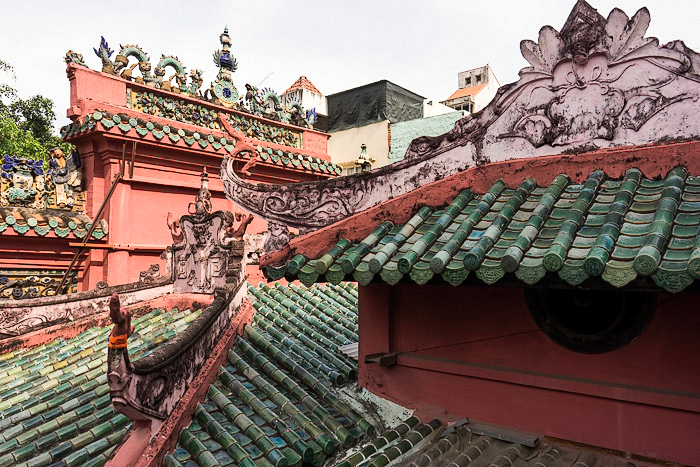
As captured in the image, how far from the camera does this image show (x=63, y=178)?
38.8 feet

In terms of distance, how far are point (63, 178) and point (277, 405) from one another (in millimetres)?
9392

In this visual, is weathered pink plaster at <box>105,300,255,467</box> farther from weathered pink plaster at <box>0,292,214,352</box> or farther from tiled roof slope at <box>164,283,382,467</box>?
weathered pink plaster at <box>0,292,214,352</box>

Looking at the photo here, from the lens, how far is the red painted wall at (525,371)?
3.93 m

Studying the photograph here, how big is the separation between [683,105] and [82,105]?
456 inches

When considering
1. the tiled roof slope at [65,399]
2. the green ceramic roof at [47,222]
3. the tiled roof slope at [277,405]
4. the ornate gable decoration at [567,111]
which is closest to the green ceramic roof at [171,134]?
the green ceramic roof at [47,222]

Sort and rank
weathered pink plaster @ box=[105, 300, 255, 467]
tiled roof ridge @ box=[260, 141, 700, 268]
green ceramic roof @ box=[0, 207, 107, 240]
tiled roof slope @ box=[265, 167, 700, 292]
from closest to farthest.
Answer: tiled roof slope @ box=[265, 167, 700, 292], tiled roof ridge @ box=[260, 141, 700, 268], weathered pink plaster @ box=[105, 300, 255, 467], green ceramic roof @ box=[0, 207, 107, 240]

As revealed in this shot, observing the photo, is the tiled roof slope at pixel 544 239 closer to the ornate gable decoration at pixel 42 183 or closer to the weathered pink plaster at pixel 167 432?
the weathered pink plaster at pixel 167 432

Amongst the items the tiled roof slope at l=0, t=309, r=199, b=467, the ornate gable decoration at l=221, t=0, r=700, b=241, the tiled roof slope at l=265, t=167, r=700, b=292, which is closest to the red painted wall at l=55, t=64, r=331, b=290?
the tiled roof slope at l=0, t=309, r=199, b=467

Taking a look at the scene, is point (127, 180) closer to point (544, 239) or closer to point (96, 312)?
point (96, 312)

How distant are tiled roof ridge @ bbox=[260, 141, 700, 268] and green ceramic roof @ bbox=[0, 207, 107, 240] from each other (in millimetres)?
8234

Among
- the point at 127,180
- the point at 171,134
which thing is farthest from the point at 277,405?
the point at 171,134

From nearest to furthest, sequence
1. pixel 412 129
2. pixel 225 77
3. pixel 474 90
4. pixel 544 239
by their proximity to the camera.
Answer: pixel 544 239 → pixel 225 77 → pixel 412 129 → pixel 474 90

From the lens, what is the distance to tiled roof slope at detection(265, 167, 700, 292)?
309 centimetres

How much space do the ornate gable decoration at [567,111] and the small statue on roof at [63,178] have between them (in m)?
8.82
